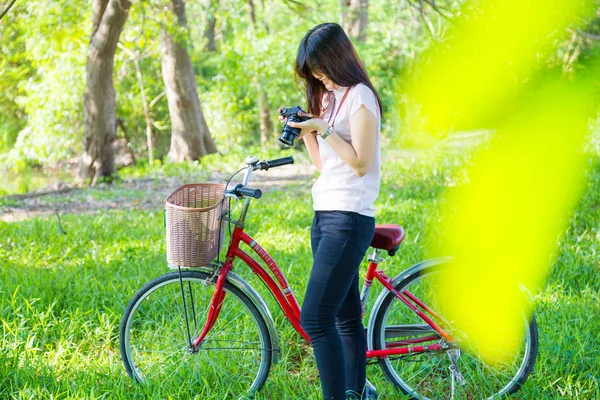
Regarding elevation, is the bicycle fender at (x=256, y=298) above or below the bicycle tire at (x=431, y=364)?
above

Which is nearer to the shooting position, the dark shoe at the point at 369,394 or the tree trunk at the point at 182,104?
the dark shoe at the point at 369,394

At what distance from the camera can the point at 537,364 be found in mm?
3164

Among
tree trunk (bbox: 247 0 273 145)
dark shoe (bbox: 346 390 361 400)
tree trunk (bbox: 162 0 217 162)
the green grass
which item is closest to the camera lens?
dark shoe (bbox: 346 390 361 400)

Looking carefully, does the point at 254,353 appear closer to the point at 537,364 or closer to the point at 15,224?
the point at 537,364

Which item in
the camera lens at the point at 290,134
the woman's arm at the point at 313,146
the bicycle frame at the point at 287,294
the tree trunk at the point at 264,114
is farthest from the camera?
the tree trunk at the point at 264,114

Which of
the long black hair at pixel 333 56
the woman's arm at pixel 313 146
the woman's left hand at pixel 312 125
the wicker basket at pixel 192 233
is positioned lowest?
the wicker basket at pixel 192 233

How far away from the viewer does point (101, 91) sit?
32.5ft

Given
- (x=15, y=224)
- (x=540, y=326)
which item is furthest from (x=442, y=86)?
(x=540, y=326)

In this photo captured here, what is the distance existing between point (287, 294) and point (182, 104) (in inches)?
438

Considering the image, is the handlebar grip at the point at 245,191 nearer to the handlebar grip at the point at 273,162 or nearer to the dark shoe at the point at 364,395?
the handlebar grip at the point at 273,162

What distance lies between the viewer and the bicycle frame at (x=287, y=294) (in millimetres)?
2805

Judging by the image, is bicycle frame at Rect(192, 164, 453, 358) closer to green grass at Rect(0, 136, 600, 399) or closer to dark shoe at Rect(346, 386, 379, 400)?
dark shoe at Rect(346, 386, 379, 400)

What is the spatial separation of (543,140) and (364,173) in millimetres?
7194

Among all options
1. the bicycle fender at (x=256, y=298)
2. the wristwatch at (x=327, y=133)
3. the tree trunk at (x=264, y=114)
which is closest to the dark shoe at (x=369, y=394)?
the bicycle fender at (x=256, y=298)
